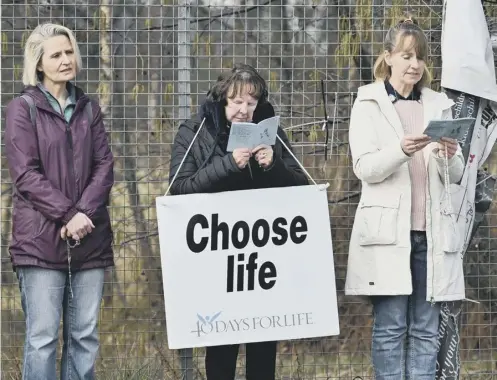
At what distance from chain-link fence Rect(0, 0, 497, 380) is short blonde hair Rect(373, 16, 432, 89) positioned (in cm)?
Answer: 117

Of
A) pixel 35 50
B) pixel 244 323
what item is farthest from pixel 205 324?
pixel 35 50

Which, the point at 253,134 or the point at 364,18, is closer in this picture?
the point at 253,134

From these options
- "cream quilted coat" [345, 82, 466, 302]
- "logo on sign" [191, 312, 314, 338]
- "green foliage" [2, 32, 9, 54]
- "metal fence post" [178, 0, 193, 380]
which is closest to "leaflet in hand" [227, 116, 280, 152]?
"cream quilted coat" [345, 82, 466, 302]

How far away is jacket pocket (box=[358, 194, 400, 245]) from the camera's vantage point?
548 cm

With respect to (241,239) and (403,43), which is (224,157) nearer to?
(241,239)

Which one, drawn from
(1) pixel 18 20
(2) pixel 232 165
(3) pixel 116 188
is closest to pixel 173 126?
(3) pixel 116 188

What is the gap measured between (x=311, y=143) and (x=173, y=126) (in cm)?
84

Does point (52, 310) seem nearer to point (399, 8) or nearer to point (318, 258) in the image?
point (318, 258)

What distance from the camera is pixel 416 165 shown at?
5629mm

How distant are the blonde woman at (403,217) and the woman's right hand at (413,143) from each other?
0.05 m

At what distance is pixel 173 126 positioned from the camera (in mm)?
6953

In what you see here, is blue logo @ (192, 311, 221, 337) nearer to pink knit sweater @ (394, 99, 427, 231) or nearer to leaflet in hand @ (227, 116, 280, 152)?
leaflet in hand @ (227, 116, 280, 152)

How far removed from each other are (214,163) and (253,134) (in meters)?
0.27

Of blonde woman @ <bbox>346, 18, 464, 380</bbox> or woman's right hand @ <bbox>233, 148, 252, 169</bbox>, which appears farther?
blonde woman @ <bbox>346, 18, 464, 380</bbox>
